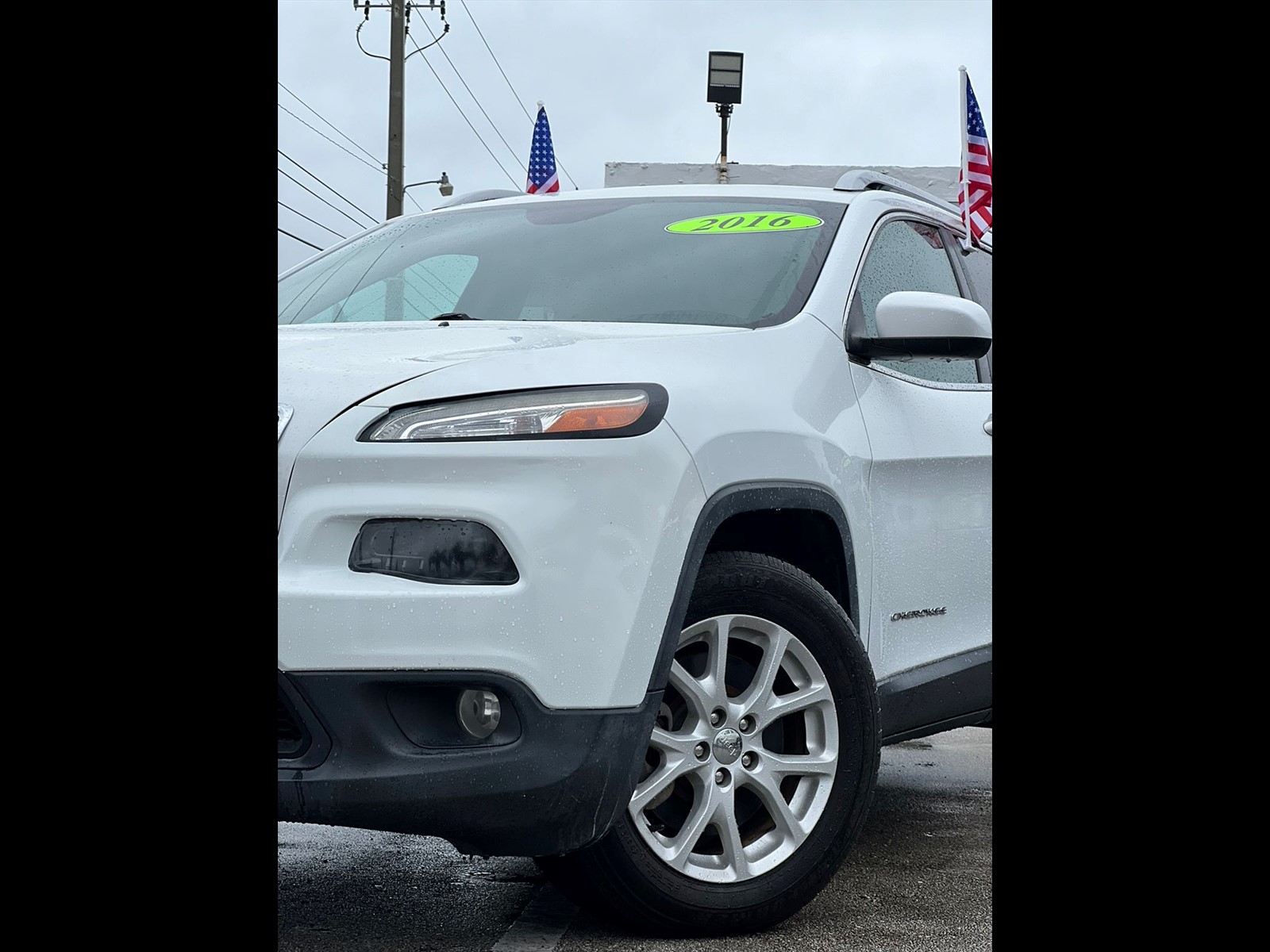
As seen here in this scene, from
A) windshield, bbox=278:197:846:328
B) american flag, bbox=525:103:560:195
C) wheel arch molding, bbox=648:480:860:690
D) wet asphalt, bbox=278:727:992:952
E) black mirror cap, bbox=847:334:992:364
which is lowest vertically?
wet asphalt, bbox=278:727:992:952

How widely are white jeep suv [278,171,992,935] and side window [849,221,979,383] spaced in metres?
0.02

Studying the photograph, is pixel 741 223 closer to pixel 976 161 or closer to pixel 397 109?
pixel 976 161

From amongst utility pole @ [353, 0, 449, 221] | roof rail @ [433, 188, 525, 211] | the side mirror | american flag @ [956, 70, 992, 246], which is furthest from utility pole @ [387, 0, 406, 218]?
the side mirror

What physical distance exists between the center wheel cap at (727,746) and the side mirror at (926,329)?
1024 millimetres

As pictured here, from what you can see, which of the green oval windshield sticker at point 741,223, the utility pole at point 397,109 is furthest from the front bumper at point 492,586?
the utility pole at point 397,109

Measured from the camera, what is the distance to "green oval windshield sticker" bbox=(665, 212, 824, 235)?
381 centimetres

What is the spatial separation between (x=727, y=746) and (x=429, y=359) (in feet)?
3.24

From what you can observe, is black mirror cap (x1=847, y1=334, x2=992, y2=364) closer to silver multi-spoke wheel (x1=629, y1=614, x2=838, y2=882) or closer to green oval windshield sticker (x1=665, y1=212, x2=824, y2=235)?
green oval windshield sticker (x1=665, y1=212, x2=824, y2=235)

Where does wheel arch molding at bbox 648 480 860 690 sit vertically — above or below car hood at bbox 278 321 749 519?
below

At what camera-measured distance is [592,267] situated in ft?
12.2

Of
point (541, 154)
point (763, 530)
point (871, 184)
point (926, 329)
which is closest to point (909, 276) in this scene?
point (871, 184)
